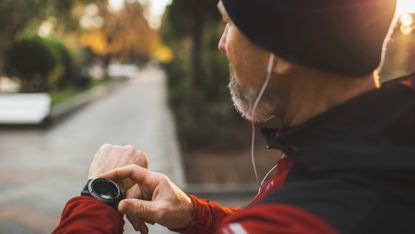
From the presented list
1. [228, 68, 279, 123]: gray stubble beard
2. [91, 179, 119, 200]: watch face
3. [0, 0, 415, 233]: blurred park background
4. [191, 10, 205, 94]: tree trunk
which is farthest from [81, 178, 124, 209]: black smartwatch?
[191, 10, 205, 94]: tree trunk

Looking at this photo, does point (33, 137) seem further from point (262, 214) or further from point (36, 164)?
point (262, 214)

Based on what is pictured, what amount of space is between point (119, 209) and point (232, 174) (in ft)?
21.3

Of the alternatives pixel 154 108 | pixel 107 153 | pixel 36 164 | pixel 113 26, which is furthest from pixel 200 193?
pixel 113 26

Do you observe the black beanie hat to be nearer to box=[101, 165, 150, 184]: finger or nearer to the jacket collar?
the jacket collar

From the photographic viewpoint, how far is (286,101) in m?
1.33

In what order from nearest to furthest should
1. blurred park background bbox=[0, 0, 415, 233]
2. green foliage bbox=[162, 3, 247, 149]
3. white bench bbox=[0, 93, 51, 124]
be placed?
blurred park background bbox=[0, 0, 415, 233] → green foliage bbox=[162, 3, 247, 149] → white bench bbox=[0, 93, 51, 124]

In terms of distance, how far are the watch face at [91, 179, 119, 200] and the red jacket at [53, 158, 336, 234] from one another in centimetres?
5

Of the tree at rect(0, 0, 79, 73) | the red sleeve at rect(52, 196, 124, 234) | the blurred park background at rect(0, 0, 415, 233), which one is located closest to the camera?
the red sleeve at rect(52, 196, 124, 234)

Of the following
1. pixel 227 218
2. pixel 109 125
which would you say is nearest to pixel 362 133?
pixel 227 218

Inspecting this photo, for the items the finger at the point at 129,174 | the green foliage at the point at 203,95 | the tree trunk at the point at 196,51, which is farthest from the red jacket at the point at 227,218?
the tree trunk at the point at 196,51

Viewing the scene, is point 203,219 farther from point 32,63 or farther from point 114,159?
point 32,63

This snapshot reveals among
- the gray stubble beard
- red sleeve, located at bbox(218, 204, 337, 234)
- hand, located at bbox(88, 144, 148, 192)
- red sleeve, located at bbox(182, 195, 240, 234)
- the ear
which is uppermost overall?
the ear

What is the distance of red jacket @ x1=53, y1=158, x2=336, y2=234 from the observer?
37.5 inches

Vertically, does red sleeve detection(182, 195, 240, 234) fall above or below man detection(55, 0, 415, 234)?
below
